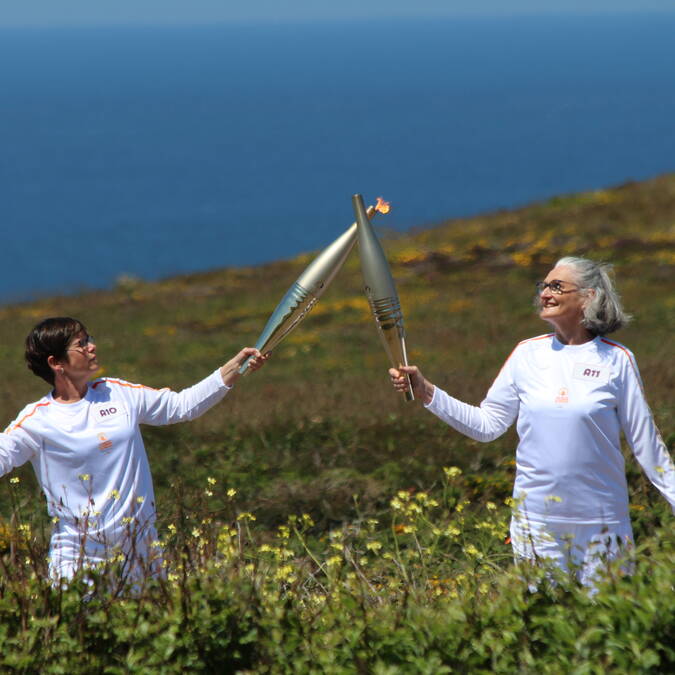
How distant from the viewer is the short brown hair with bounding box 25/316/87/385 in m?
4.75

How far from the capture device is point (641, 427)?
4543 millimetres

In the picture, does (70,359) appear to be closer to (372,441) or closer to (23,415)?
(23,415)

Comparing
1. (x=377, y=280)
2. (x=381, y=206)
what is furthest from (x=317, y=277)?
(x=381, y=206)

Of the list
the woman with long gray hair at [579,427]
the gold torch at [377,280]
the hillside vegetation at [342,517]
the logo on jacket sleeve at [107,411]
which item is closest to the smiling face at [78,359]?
the logo on jacket sleeve at [107,411]

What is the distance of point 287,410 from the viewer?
33.0 feet

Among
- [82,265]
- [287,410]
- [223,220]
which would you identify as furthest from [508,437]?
[223,220]

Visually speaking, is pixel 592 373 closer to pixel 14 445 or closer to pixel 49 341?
pixel 49 341

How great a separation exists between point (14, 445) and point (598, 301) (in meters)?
2.58

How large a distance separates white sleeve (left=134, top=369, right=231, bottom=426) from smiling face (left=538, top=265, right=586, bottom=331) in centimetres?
150

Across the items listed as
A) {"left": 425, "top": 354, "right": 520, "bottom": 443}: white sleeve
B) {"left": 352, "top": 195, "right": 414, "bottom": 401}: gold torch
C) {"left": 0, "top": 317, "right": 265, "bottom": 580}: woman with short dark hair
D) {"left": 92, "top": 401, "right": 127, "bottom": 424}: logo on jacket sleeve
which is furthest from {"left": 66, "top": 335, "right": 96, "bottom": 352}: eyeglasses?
{"left": 425, "top": 354, "right": 520, "bottom": 443}: white sleeve

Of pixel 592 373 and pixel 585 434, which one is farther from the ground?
pixel 592 373

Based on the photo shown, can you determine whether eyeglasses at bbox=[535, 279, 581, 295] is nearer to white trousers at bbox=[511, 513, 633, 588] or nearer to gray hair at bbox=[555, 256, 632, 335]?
gray hair at bbox=[555, 256, 632, 335]

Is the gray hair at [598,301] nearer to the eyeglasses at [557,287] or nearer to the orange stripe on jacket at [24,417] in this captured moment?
the eyeglasses at [557,287]

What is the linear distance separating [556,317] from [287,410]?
5.61 meters
